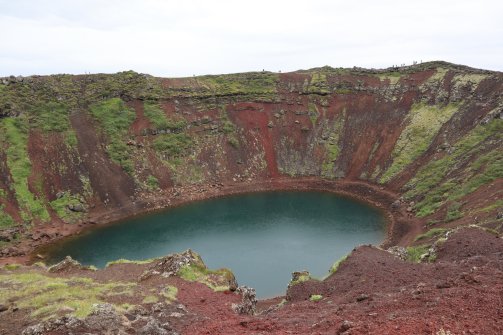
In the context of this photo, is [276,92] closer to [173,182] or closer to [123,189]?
[173,182]

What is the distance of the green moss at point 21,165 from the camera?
215ft

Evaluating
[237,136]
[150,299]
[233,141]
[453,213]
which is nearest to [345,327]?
[150,299]

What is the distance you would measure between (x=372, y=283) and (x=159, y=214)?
1907 inches

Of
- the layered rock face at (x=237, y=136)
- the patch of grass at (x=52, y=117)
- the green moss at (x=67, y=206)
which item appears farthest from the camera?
the patch of grass at (x=52, y=117)

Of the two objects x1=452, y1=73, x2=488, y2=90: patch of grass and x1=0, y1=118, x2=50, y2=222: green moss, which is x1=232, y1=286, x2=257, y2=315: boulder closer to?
x1=0, y1=118, x2=50, y2=222: green moss

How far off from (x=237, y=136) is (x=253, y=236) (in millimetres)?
34355

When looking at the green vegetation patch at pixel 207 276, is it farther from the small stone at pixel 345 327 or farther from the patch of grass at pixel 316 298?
the small stone at pixel 345 327

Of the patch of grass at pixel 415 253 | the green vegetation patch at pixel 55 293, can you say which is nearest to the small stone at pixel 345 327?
the green vegetation patch at pixel 55 293

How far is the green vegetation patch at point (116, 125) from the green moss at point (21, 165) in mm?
13778

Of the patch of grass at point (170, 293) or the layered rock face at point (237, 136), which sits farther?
the layered rock face at point (237, 136)

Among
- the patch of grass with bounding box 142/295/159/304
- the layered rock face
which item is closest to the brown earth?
the patch of grass with bounding box 142/295/159/304

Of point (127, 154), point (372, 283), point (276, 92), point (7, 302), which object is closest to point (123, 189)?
point (127, 154)

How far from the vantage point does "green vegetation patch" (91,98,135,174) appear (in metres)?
79.9

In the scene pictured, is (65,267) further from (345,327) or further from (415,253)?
(415,253)
